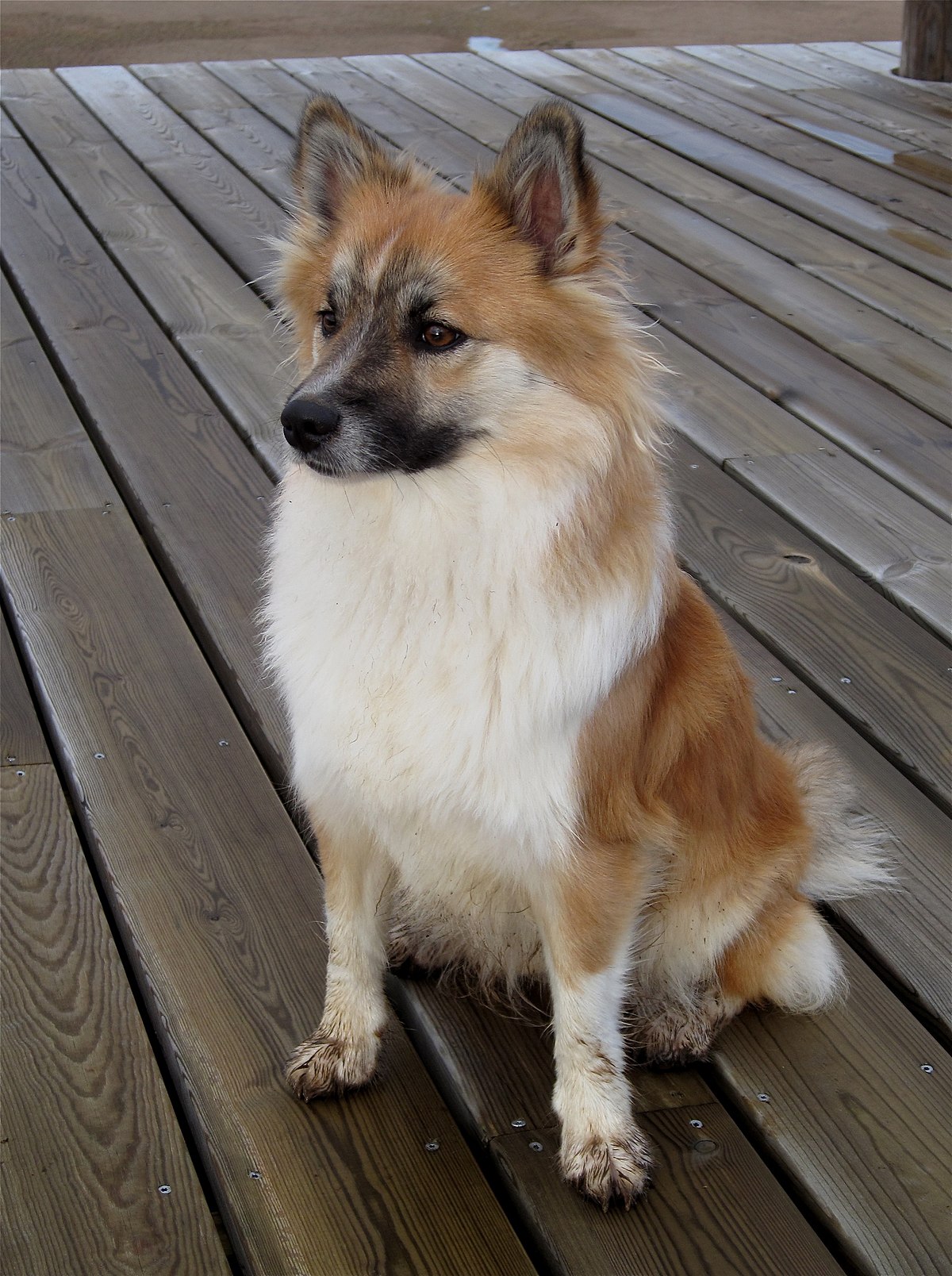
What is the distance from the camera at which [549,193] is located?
1.58 m

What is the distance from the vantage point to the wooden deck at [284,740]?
1.52 m

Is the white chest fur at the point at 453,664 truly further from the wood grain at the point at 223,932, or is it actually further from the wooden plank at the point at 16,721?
the wooden plank at the point at 16,721

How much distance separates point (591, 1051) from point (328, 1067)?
328mm

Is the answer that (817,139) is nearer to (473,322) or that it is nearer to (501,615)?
(473,322)

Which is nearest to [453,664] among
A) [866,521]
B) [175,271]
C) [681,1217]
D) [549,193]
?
[549,193]

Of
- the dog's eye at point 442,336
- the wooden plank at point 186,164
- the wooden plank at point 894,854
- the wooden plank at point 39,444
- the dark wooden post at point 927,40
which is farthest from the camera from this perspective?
the dark wooden post at point 927,40

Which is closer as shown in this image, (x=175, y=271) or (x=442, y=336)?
(x=442, y=336)

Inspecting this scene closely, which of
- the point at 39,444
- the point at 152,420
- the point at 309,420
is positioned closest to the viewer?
the point at 309,420

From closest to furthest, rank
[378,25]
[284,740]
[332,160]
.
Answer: [332,160] < [284,740] < [378,25]

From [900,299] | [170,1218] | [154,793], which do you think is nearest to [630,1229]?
Answer: [170,1218]

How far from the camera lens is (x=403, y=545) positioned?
156 cm

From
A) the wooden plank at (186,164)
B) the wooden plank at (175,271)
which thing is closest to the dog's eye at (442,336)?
the wooden plank at (175,271)

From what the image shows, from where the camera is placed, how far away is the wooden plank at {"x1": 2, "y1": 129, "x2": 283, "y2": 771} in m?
2.62

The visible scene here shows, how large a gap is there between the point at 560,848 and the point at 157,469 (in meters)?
1.74
